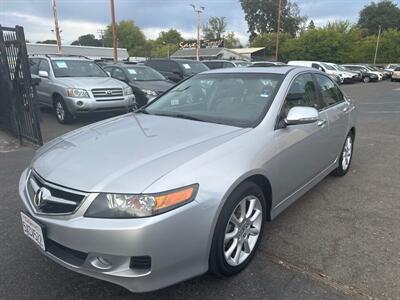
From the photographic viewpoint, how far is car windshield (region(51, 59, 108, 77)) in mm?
9789

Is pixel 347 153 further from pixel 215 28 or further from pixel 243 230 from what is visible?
pixel 215 28

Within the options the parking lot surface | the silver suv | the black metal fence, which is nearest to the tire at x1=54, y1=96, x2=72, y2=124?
the silver suv

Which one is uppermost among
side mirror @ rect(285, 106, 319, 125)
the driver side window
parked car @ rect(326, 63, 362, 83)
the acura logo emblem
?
the driver side window

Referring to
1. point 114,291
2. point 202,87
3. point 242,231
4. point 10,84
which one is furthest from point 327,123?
point 10,84

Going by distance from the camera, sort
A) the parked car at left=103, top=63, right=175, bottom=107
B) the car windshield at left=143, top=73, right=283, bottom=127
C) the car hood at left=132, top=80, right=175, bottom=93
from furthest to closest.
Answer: the car hood at left=132, top=80, right=175, bottom=93 → the parked car at left=103, top=63, right=175, bottom=107 → the car windshield at left=143, top=73, right=283, bottom=127

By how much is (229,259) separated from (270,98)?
151 centimetres

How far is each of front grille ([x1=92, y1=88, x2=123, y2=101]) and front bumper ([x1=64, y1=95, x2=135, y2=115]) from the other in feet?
0.27

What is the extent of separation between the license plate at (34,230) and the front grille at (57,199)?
0.10m

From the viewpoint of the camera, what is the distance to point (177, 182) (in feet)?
7.59

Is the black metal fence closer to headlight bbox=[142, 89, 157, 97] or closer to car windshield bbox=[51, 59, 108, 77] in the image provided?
car windshield bbox=[51, 59, 108, 77]

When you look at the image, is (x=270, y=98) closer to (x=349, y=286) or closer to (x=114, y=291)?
(x=349, y=286)

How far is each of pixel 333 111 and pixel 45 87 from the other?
310 inches

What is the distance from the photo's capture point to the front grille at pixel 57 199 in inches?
90.3

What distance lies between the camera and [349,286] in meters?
2.71
